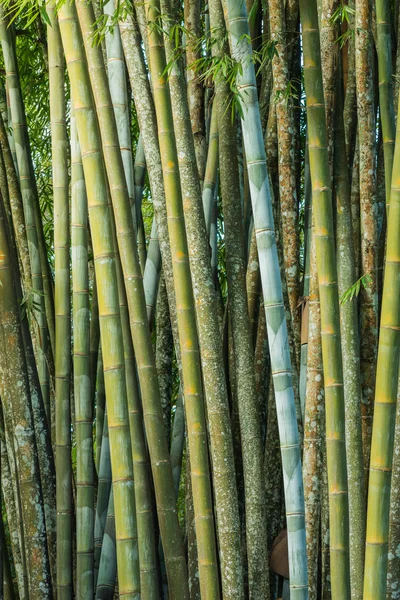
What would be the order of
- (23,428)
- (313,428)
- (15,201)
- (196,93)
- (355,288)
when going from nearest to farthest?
(355,288), (313,428), (23,428), (196,93), (15,201)

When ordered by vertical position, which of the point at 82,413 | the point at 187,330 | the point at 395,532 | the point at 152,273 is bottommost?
the point at 395,532

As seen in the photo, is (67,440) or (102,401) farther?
(102,401)

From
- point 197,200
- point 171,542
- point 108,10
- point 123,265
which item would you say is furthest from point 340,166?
point 171,542

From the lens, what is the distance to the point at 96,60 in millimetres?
2617

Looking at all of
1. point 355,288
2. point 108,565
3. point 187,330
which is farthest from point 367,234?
point 108,565

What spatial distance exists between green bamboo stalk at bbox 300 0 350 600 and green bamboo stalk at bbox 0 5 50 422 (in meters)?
1.53

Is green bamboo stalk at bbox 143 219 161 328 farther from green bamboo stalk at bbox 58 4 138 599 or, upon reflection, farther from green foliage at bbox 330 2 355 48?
green foliage at bbox 330 2 355 48

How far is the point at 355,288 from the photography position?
8.97 feet

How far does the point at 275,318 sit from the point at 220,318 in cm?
57

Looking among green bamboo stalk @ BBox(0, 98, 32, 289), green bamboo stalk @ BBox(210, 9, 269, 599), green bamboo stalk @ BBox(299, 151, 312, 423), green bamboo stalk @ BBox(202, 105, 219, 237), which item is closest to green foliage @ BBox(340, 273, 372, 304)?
green bamboo stalk @ BBox(299, 151, 312, 423)

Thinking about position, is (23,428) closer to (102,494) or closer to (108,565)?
(102,494)

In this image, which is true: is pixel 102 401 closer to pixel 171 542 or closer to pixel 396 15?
pixel 171 542

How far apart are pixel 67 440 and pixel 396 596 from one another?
1.23 meters

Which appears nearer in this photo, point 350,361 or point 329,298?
point 329,298
